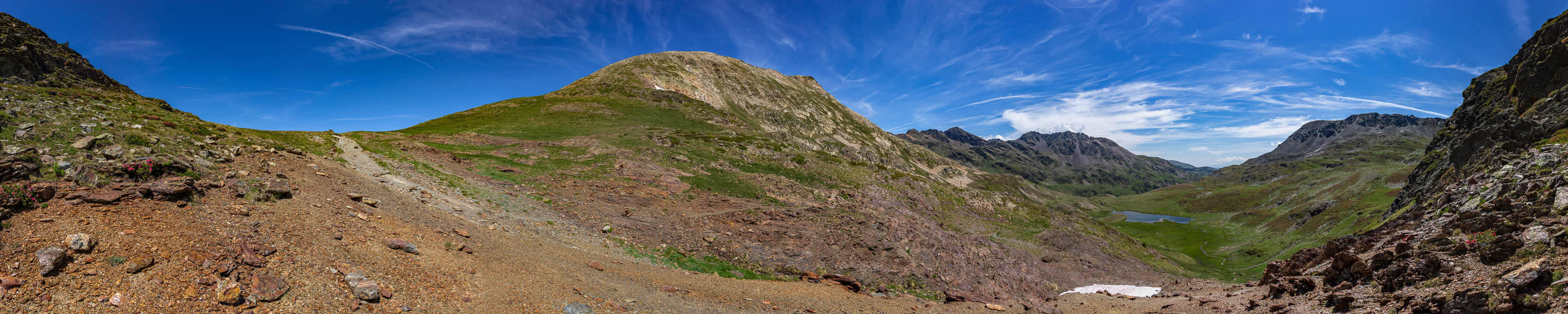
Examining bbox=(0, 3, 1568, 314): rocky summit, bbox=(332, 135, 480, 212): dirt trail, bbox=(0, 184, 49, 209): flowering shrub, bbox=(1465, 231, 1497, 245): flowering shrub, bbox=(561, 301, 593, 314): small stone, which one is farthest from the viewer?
bbox=(332, 135, 480, 212): dirt trail

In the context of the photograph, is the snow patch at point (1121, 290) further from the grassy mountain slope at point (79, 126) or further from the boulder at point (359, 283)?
the grassy mountain slope at point (79, 126)

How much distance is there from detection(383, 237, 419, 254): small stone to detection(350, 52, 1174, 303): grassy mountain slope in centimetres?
1141

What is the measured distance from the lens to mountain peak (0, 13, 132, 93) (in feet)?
92.1

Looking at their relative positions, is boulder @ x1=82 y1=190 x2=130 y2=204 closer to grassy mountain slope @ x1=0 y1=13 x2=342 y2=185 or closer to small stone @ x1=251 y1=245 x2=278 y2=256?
grassy mountain slope @ x1=0 y1=13 x2=342 y2=185

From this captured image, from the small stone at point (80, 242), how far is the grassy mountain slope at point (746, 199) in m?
18.2

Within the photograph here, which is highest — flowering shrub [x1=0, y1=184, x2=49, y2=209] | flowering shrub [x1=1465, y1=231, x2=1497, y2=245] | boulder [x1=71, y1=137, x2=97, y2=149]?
boulder [x1=71, y1=137, x2=97, y2=149]

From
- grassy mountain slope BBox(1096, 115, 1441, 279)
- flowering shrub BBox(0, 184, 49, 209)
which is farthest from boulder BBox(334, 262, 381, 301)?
grassy mountain slope BBox(1096, 115, 1441, 279)

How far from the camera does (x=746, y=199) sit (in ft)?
137

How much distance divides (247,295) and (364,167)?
23594 millimetres

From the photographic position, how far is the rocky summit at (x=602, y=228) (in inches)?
510

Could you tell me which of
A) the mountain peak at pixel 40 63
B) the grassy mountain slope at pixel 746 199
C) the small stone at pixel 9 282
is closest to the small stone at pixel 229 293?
the small stone at pixel 9 282

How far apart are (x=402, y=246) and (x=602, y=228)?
1168 cm

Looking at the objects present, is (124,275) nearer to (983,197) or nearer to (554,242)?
(554,242)

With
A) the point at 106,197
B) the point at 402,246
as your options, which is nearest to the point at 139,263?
the point at 106,197
